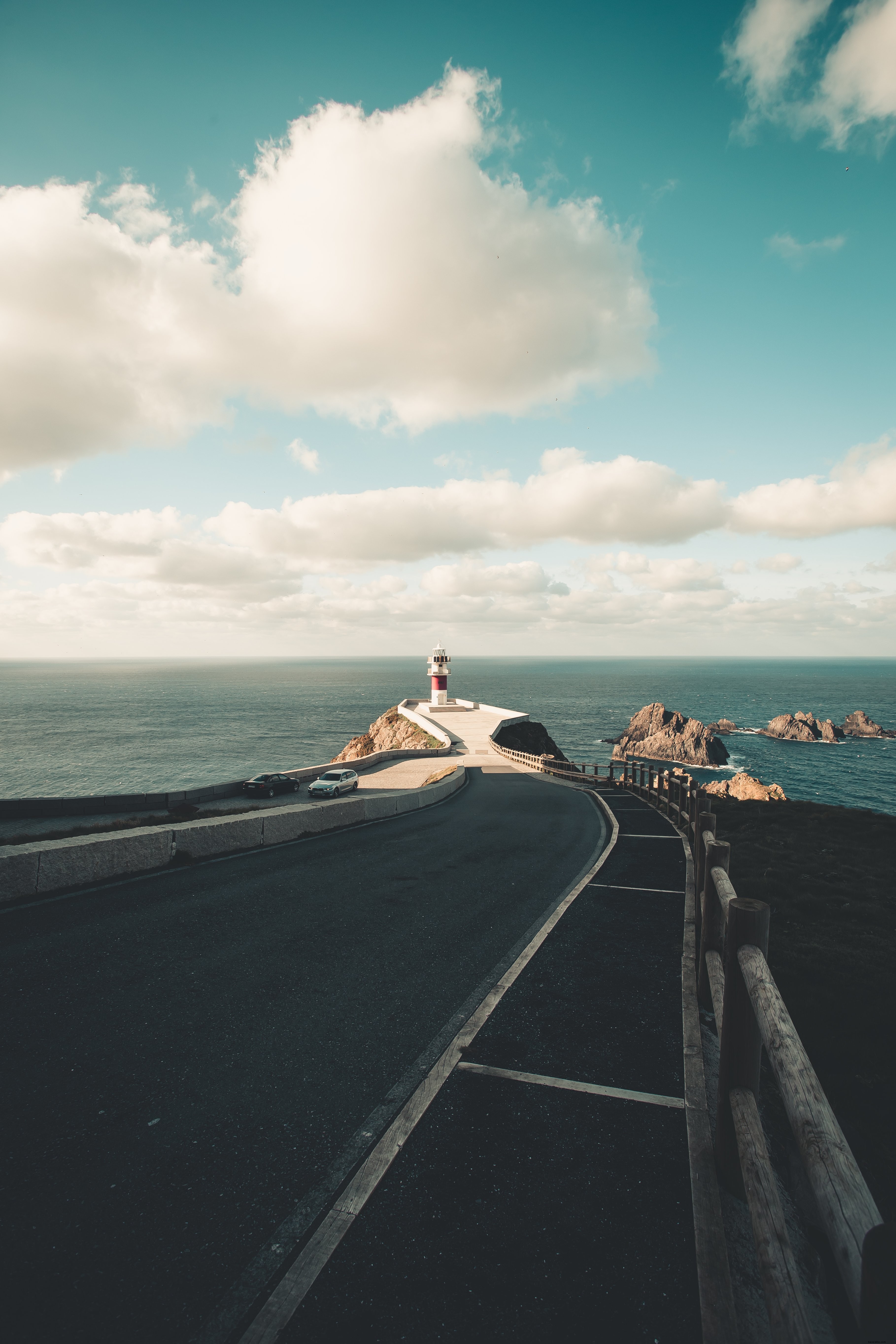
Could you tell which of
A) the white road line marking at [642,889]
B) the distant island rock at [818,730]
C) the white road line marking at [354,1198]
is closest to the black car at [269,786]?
the white road line marking at [642,889]

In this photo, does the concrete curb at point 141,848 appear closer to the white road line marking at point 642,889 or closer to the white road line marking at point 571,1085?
the white road line marking at point 642,889

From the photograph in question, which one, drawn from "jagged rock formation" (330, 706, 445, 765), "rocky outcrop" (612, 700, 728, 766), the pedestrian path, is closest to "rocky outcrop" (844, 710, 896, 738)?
"rocky outcrop" (612, 700, 728, 766)

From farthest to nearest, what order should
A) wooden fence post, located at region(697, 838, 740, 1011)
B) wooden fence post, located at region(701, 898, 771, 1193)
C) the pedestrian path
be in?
1. wooden fence post, located at region(697, 838, 740, 1011)
2. wooden fence post, located at region(701, 898, 771, 1193)
3. the pedestrian path

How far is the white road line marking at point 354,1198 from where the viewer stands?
2.67m

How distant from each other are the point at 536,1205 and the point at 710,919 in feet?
8.70

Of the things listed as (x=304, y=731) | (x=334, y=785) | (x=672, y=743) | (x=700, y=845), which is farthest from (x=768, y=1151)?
(x=304, y=731)

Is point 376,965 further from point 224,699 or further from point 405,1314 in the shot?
point 224,699

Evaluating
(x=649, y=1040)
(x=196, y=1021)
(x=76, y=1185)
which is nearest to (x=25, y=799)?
(x=196, y=1021)

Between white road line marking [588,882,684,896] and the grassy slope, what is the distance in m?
1.03

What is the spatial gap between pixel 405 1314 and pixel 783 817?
1662 centimetres

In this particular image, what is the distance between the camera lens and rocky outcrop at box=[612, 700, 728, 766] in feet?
209

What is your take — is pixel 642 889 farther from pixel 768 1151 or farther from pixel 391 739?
pixel 391 739

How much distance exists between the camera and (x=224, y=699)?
143 meters

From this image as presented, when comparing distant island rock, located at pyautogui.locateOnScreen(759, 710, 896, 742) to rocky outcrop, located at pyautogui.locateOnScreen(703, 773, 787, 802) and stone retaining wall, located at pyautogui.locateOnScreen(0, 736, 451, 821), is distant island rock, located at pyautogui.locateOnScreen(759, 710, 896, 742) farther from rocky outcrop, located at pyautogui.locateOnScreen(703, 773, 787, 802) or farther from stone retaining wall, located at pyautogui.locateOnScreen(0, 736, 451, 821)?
stone retaining wall, located at pyautogui.locateOnScreen(0, 736, 451, 821)
